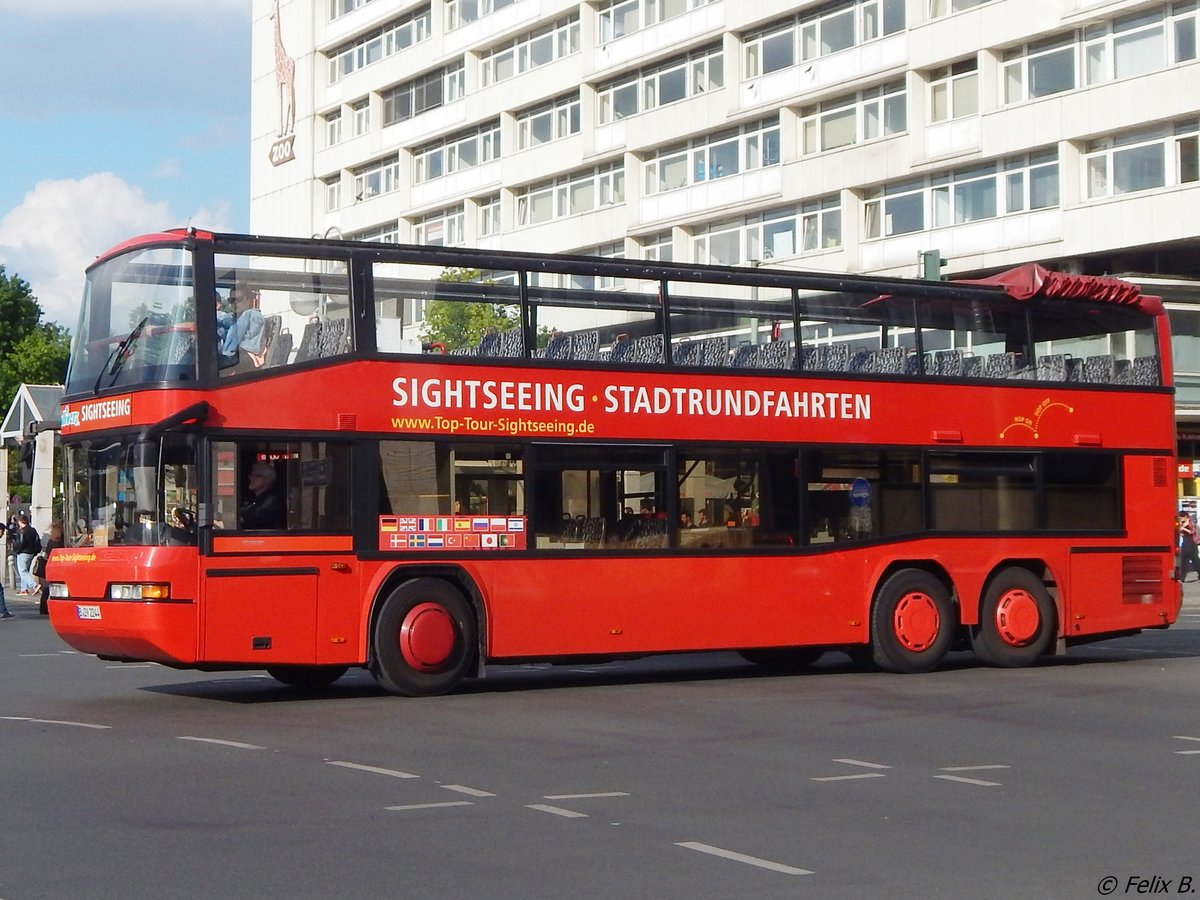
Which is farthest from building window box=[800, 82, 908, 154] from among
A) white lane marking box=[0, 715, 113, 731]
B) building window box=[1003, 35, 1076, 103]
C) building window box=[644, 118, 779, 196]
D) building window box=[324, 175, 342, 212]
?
white lane marking box=[0, 715, 113, 731]

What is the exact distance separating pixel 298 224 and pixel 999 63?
38895 mm

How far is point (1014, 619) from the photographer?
62.5ft

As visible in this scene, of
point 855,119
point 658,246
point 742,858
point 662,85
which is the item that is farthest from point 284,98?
point 742,858

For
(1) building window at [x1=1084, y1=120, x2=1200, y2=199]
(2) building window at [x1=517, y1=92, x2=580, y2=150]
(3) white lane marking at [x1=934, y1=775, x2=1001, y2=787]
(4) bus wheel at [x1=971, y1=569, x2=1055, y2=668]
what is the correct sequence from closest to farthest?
(3) white lane marking at [x1=934, y1=775, x2=1001, y2=787], (4) bus wheel at [x1=971, y1=569, x2=1055, y2=668], (1) building window at [x1=1084, y1=120, x2=1200, y2=199], (2) building window at [x1=517, y1=92, x2=580, y2=150]

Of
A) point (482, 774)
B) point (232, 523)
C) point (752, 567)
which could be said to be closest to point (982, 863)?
point (482, 774)

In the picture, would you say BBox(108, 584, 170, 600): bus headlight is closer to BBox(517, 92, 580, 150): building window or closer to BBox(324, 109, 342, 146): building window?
BBox(517, 92, 580, 150): building window

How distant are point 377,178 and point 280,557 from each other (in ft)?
193

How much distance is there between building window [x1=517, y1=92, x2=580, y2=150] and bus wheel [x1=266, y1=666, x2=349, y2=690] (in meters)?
46.0

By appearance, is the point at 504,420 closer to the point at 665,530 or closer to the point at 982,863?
the point at 665,530

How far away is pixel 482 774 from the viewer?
10695mm

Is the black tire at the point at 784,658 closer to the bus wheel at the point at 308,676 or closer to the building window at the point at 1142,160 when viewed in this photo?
the bus wheel at the point at 308,676

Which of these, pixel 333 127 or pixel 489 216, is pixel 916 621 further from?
pixel 333 127

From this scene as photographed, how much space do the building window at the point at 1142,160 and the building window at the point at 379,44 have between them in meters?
33.0

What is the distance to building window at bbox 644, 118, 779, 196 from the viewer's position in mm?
53188
